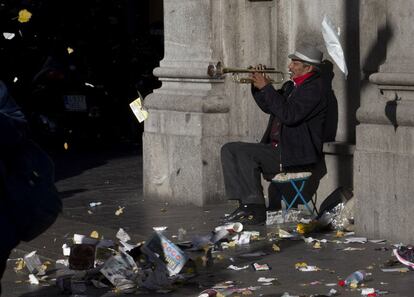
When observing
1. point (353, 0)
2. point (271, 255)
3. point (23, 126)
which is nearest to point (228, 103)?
point (353, 0)

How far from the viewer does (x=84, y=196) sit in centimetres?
1311

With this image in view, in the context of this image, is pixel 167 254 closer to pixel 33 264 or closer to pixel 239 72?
pixel 33 264

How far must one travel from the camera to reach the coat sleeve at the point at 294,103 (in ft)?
35.0

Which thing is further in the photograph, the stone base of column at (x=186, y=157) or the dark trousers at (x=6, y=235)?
the stone base of column at (x=186, y=157)

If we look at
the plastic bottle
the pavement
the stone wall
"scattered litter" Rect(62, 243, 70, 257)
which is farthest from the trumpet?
the plastic bottle

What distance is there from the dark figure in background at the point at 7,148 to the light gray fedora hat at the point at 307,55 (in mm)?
5000

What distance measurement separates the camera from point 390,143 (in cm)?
976

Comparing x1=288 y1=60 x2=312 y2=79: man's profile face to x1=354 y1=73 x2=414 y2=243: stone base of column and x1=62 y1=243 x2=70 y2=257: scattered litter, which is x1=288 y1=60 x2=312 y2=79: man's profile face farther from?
x1=62 y1=243 x2=70 y2=257: scattered litter

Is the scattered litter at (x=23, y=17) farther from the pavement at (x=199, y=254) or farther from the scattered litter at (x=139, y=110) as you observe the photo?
the scattered litter at (x=139, y=110)

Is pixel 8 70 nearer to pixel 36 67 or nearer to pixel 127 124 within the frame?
pixel 36 67

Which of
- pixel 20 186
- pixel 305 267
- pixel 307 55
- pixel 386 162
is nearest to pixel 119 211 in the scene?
pixel 307 55

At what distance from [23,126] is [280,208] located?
585cm

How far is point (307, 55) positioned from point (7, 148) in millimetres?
5181

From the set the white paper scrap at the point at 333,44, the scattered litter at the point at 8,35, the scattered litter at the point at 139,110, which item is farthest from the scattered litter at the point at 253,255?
the scattered litter at the point at 8,35
